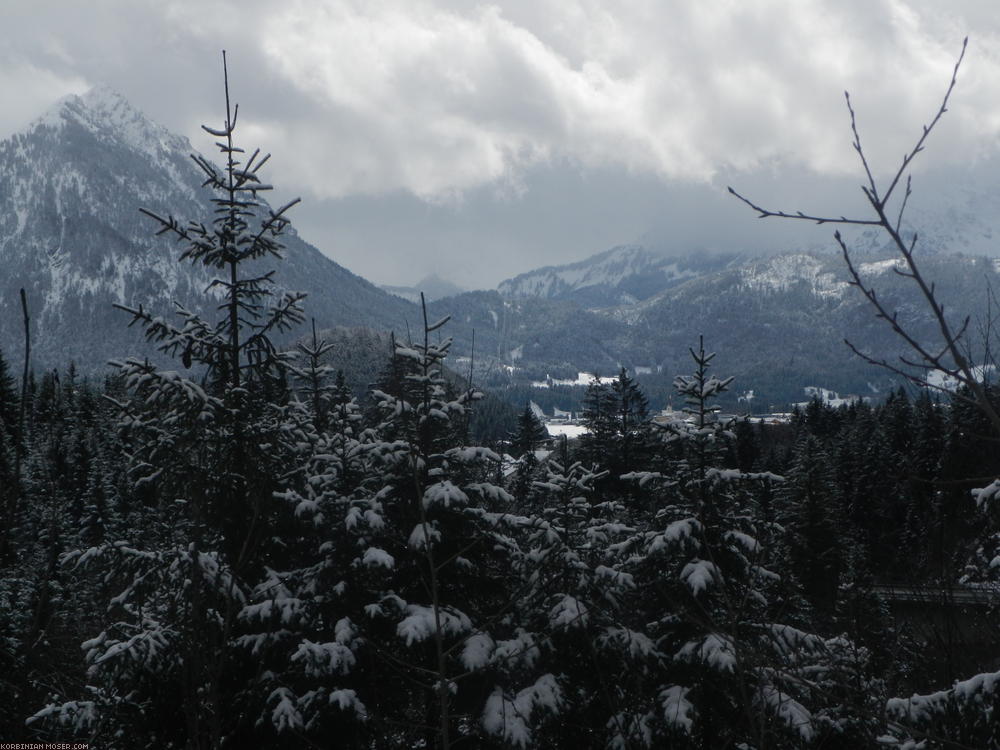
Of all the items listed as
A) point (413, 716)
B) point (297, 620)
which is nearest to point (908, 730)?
point (297, 620)

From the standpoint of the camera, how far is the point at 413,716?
10664 millimetres

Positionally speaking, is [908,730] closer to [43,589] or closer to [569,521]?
[43,589]

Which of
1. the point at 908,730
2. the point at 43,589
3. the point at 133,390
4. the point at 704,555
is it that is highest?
the point at 133,390

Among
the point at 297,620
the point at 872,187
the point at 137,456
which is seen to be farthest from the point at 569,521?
the point at 872,187

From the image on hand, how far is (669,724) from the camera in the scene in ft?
26.0

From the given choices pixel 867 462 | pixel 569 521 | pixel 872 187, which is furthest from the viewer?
pixel 867 462

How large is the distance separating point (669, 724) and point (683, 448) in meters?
4.03

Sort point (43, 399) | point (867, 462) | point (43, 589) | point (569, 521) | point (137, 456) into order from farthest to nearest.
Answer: point (43, 399), point (867, 462), point (569, 521), point (137, 456), point (43, 589)

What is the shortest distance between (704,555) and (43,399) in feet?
221

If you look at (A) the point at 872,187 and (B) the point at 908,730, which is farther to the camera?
(B) the point at 908,730

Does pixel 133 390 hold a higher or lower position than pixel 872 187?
lower

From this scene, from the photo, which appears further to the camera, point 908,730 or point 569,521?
point 569,521

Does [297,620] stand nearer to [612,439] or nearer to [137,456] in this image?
[137,456]

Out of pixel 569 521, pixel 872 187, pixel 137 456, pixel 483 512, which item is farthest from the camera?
pixel 569 521
